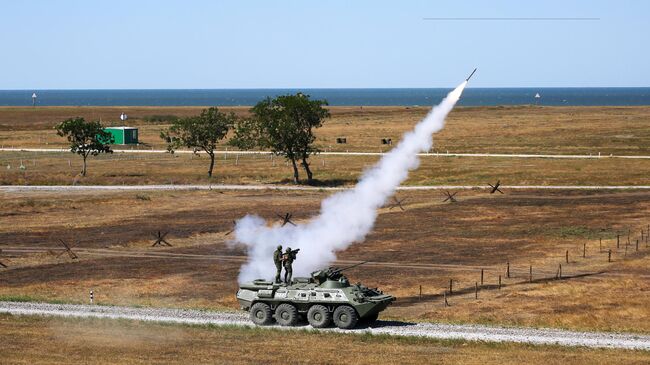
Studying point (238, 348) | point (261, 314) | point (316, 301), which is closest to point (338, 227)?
point (261, 314)

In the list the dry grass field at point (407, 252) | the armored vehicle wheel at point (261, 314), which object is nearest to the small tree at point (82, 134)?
the dry grass field at point (407, 252)

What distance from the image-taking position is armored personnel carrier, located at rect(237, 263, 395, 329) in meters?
45.2

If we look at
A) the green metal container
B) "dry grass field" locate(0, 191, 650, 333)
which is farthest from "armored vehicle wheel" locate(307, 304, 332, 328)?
the green metal container

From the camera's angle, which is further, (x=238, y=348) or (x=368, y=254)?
(x=368, y=254)

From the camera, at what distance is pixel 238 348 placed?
136ft

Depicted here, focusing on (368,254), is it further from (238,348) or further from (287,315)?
(238,348)

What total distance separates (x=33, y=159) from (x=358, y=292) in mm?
109421

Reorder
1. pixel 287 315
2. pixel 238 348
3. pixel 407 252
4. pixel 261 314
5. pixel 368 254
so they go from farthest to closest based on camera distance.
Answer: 1. pixel 407 252
2. pixel 368 254
3. pixel 261 314
4. pixel 287 315
5. pixel 238 348

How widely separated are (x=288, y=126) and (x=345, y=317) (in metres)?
75.3

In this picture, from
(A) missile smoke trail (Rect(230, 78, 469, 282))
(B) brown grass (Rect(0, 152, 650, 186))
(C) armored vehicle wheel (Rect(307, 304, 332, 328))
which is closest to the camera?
(C) armored vehicle wheel (Rect(307, 304, 332, 328))

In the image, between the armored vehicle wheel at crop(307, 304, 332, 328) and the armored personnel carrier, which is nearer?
the armored personnel carrier

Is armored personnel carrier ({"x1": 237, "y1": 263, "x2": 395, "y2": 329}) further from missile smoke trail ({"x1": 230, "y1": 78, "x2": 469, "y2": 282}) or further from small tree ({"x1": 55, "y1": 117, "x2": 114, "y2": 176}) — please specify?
small tree ({"x1": 55, "y1": 117, "x2": 114, "y2": 176})

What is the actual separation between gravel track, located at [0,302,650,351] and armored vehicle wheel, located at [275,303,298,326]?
0.41m

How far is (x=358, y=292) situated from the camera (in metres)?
45.4
